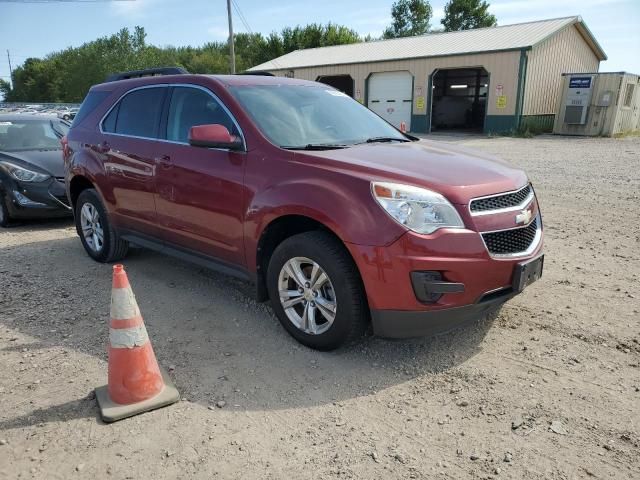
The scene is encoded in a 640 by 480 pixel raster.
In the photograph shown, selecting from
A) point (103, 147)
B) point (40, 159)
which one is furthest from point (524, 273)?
point (40, 159)

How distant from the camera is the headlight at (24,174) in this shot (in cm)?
710

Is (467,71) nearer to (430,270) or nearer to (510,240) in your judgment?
(510,240)

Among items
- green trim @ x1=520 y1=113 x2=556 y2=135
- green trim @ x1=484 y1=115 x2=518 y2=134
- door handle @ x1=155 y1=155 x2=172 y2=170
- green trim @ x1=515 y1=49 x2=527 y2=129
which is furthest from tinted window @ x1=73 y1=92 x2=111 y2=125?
green trim @ x1=520 y1=113 x2=556 y2=135

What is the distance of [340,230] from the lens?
10.4ft

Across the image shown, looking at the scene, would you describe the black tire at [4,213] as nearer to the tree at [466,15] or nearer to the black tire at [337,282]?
the black tire at [337,282]

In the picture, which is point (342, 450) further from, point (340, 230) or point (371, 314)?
point (340, 230)

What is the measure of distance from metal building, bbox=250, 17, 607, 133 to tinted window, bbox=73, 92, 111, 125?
1991 cm

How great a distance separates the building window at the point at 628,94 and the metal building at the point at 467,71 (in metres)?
2.95

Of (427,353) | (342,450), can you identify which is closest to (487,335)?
(427,353)

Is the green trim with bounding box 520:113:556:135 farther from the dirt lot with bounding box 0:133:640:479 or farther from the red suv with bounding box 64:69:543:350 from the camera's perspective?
the red suv with bounding box 64:69:543:350

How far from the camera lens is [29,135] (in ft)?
26.5

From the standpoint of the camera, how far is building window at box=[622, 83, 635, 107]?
21.9 meters

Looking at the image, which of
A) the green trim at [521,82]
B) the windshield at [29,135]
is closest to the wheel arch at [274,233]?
the windshield at [29,135]

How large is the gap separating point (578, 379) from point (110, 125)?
4690 millimetres
